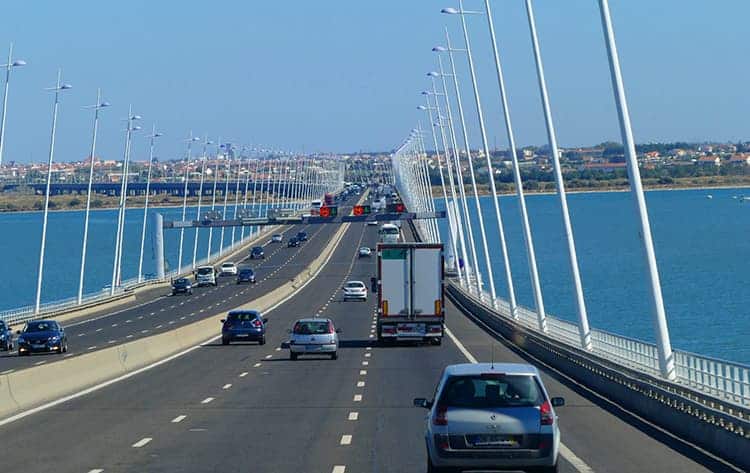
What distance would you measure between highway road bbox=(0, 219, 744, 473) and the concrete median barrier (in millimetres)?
810

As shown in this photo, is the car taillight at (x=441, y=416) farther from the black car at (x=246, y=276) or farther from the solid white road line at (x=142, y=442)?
the black car at (x=246, y=276)

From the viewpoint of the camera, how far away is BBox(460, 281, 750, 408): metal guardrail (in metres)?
22.5

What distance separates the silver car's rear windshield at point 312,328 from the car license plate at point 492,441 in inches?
1179

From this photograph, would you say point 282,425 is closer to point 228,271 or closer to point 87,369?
point 87,369

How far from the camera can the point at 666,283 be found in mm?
124250

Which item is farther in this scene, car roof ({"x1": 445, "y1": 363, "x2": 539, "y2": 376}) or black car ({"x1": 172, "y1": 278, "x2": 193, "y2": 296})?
black car ({"x1": 172, "y1": 278, "x2": 193, "y2": 296})

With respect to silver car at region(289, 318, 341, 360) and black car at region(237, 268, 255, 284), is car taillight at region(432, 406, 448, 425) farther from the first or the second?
black car at region(237, 268, 255, 284)

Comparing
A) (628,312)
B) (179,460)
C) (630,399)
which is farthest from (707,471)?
(628,312)

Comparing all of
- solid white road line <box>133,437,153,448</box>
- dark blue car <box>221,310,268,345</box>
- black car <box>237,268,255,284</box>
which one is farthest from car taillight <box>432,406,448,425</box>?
black car <box>237,268,255,284</box>

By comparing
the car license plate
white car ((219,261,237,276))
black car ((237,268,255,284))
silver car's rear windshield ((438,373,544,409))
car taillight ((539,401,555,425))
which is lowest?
the car license plate

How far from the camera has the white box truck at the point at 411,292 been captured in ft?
168

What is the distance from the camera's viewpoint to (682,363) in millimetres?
27516

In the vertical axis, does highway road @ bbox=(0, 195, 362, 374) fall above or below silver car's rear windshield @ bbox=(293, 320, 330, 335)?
above

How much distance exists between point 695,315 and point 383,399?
66.7 metres
